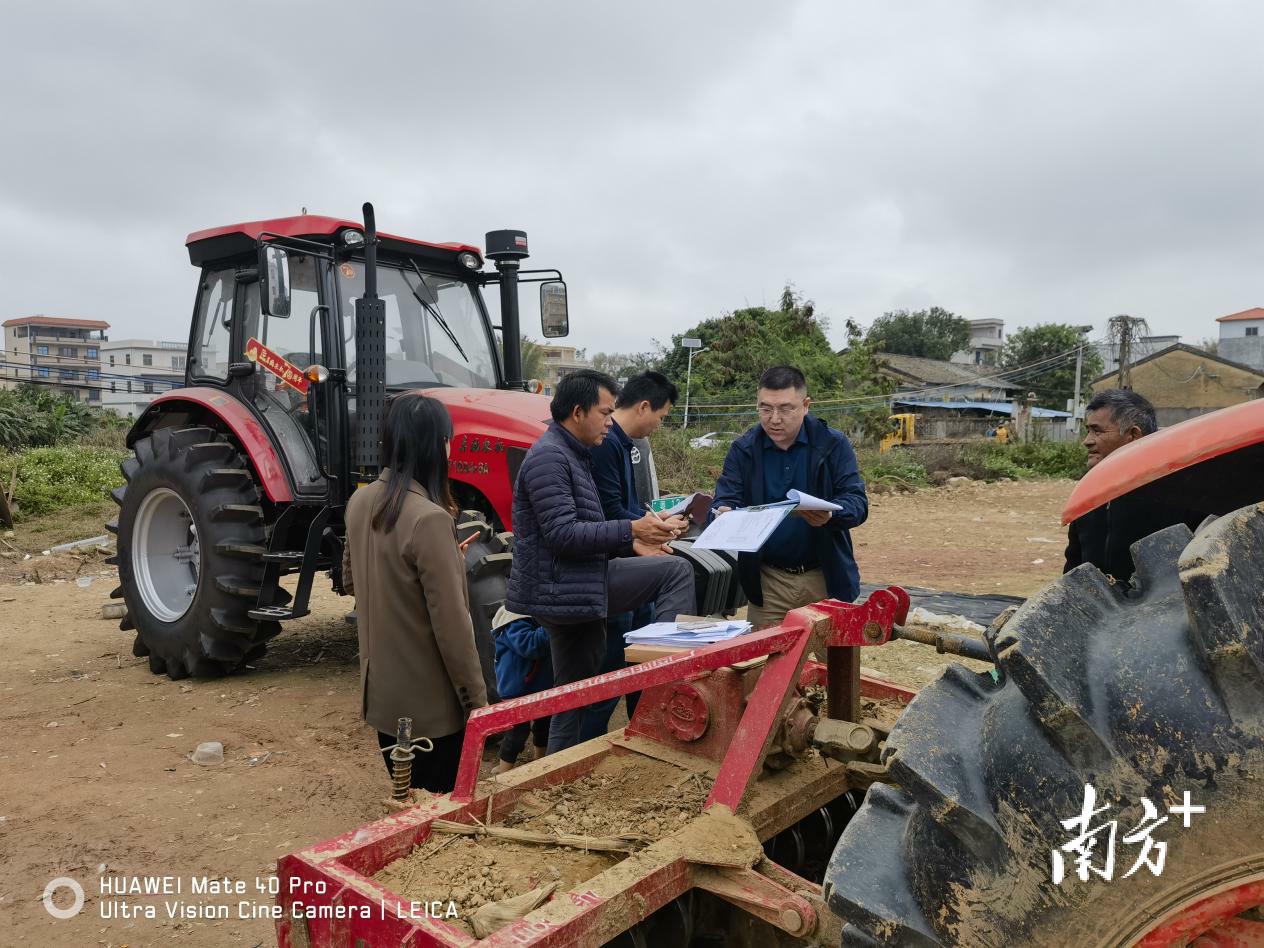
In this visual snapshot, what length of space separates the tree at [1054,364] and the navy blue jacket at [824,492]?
39.8 meters

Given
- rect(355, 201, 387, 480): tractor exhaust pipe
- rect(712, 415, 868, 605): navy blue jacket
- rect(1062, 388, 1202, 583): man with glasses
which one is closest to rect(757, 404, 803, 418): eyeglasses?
rect(712, 415, 868, 605): navy blue jacket

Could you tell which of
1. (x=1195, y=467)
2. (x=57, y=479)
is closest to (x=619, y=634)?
(x=1195, y=467)

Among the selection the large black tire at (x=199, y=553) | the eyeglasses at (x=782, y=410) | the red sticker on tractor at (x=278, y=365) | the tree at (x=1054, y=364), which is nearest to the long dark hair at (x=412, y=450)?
the eyeglasses at (x=782, y=410)

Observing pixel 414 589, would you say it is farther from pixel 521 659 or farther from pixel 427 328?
pixel 427 328

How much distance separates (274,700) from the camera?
502 cm

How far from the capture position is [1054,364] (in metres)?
40.6

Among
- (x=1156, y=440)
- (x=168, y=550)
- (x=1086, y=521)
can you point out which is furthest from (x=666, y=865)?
(x=168, y=550)

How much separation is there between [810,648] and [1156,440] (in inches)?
32.8

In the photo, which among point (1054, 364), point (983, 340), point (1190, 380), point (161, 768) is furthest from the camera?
point (983, 340)

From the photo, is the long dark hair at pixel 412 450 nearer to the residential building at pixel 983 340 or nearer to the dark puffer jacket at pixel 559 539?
the dark puffer jacket at pixel 559 539

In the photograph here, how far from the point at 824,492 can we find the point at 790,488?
0.13 m

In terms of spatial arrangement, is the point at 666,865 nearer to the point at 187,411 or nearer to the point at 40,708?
the point at 40,708

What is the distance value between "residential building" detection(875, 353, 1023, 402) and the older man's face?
32443mm

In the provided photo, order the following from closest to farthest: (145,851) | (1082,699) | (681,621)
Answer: (1082,699) < (681,621) < (145,851)
